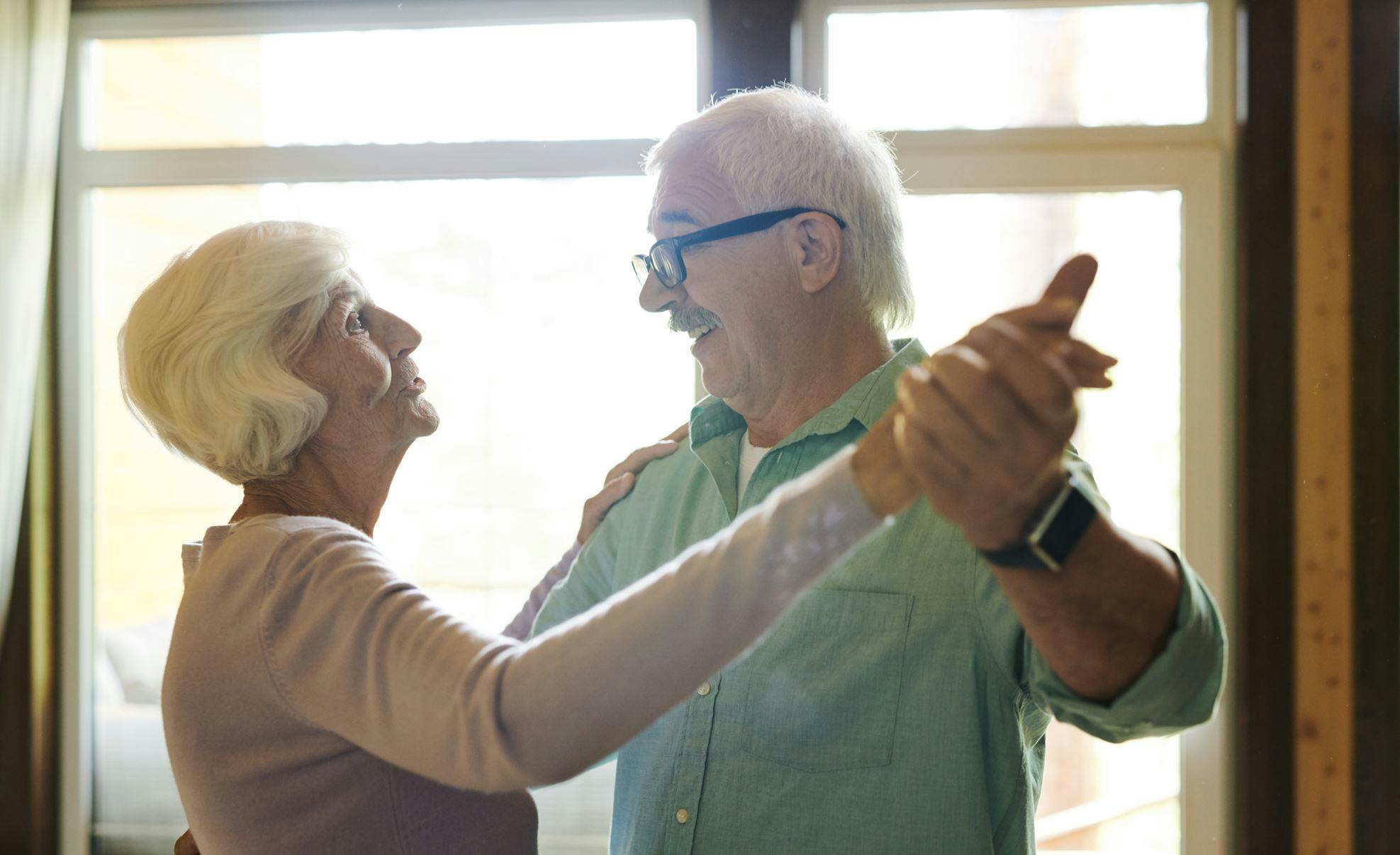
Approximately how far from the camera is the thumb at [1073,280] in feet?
2.40

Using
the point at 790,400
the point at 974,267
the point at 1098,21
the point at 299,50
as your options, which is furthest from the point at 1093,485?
the point at 299,50

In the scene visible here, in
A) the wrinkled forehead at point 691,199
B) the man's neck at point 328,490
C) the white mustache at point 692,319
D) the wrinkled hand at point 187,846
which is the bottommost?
the wrinkled hand at point 187,846

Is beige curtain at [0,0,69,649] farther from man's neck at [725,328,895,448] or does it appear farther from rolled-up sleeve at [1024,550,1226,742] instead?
rolled-up sleeve at [1024,550,1226,742]

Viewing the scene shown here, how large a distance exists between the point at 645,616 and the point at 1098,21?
2.76 metres

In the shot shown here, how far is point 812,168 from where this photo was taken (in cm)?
137

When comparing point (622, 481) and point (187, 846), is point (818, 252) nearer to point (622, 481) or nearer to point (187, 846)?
point (622, 481)

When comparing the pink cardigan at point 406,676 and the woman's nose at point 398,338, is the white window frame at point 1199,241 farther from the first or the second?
the pink cardigan at point 406,676

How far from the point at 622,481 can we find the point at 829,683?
1.69 ft

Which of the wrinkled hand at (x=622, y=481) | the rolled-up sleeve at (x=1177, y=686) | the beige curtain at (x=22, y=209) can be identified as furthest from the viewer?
the beige curtain at (x=22, y=209)

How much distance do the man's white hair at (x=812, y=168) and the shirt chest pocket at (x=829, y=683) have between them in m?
0.47

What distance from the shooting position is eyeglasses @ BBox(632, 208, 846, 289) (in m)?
1.37

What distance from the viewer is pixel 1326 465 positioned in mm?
2617

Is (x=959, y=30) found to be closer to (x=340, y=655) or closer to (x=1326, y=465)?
(x=1326, y=465)

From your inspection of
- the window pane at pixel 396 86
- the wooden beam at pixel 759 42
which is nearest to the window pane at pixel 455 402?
the window pane at pixel 396 86
